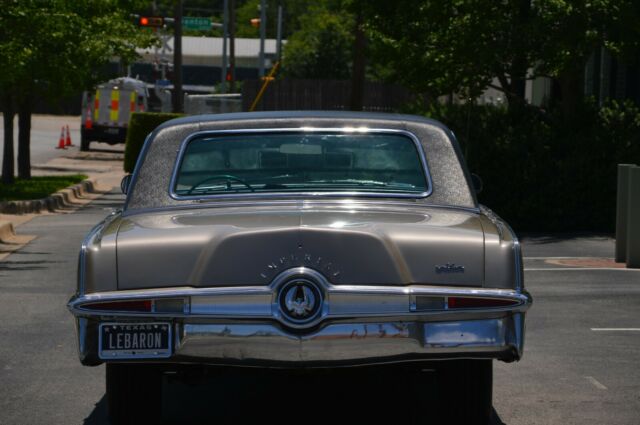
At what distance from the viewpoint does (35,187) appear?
2755 cm

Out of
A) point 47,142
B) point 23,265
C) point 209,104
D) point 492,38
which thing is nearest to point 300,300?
point 23,265

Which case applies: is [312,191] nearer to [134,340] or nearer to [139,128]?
[134,340]

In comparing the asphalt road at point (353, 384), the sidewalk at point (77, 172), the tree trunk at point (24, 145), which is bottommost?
the sidewalk at point (77, 172)

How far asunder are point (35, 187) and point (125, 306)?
2196 centimetres

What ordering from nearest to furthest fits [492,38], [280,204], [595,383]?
[280,204], [595,383], [492,38]

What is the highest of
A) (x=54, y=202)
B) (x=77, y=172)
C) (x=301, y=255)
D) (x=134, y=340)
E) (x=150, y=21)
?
(x=150, y=21)

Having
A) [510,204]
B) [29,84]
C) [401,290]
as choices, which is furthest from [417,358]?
[29,84]

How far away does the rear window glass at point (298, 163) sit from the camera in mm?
7492

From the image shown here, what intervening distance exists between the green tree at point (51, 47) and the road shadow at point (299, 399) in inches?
393

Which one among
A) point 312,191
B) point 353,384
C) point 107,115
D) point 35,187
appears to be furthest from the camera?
point 107,115

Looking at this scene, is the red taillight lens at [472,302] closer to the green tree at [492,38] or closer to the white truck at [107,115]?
the green tree at [492,38]

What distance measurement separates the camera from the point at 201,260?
615 centimetres

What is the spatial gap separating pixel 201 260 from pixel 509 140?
15.8 meters

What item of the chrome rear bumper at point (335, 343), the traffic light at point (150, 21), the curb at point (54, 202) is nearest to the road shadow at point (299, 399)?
the chrome rear bumper at point (335, 343)
